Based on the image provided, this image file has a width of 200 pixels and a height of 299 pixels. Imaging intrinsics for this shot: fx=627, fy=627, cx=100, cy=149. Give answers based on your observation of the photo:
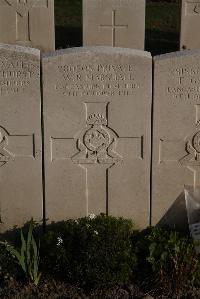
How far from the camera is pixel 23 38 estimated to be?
10883 mm

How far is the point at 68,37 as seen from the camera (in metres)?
12.9

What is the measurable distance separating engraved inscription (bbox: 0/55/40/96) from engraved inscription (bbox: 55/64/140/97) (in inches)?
8.7

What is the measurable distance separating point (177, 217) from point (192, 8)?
19.5 ft

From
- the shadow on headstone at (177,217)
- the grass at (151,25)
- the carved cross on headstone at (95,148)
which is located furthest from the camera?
the grass at (151,25)

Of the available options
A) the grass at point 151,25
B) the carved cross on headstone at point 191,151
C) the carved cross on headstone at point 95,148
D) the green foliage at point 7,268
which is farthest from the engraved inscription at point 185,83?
the grass at point 151,25

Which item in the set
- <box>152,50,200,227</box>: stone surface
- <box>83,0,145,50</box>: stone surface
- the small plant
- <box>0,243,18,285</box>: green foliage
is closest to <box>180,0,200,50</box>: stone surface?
<box>83,0,145,50</box>: stone surface

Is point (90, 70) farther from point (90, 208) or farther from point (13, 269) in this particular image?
point (13, 269)

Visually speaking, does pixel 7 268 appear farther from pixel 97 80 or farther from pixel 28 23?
pixel 28 23

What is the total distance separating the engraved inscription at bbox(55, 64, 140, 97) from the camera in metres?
5.10

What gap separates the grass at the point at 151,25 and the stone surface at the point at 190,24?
966 mm

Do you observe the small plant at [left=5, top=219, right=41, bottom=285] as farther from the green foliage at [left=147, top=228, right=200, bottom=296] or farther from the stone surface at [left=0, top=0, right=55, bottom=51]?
the stone surface at [left=0, top=0, right=55, bottom=51]

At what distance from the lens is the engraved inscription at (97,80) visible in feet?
16.7

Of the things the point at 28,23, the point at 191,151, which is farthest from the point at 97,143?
the point at 28,23

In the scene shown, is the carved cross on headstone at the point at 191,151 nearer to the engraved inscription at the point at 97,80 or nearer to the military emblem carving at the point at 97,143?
the military emblem carving at the point at 97,143
